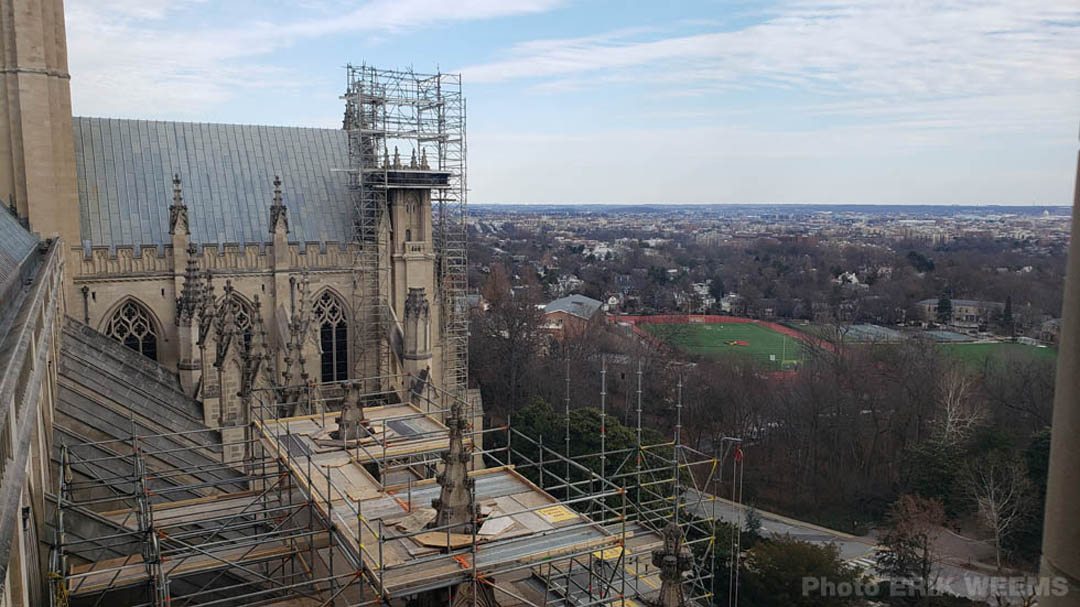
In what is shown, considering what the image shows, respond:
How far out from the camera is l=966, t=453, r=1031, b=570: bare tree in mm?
24906

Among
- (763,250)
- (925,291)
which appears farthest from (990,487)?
(763,250)

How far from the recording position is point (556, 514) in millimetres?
12305

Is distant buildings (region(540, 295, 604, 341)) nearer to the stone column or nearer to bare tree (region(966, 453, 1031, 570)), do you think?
bare tree (region(966, 453, 1031, 570))

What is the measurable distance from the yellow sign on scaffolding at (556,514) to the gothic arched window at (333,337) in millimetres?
14345

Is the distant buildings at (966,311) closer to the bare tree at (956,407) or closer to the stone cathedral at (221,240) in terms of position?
the bare tree at (956,407)

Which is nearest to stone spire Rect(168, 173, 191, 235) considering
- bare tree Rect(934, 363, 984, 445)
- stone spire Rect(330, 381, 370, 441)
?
stone spire Rect(330, 381, 370, 441)

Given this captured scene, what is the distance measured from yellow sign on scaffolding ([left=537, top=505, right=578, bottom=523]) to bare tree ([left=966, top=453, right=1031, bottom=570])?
17.5m

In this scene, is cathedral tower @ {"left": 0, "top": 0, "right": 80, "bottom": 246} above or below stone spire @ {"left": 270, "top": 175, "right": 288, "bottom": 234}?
above

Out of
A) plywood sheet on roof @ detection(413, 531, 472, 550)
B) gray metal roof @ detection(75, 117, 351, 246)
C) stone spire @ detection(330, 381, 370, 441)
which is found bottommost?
plywood sheet on roof @ detection(413, 531, 472, 550)

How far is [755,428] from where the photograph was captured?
1453 inches

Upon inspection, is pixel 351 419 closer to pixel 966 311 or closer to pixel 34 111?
pixel 34 111

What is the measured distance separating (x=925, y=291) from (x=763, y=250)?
156 feet

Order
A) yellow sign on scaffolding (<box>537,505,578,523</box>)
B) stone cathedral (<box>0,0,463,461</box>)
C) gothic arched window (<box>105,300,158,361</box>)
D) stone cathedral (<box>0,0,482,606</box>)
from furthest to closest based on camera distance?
gothic arched window (<box>105,300,158,361</box>) < stone cathedral (<box>0,0,463,461</box>) < stone cathedral (<box>0,0,482,606</box>) < yellow sign on scaffolding (<box>537,505,578,523</box>)

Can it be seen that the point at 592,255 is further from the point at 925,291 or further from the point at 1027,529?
the point at 1027,529
